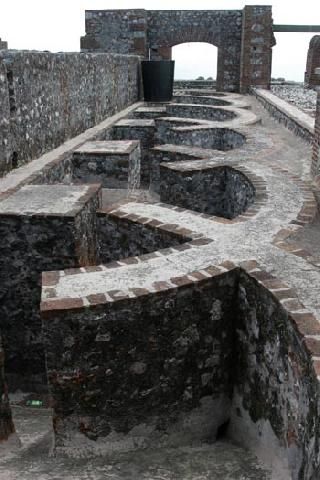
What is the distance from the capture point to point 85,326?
302 cm

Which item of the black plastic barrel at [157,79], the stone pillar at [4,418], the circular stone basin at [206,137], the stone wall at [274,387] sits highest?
the black plastic barrel at [157,79]

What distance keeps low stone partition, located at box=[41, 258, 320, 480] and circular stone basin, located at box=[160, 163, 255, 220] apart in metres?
3.46

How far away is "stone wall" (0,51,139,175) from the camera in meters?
6.43

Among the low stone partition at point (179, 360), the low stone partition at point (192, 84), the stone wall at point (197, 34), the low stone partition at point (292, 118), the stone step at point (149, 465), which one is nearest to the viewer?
the low stone partition at point (179, 360)

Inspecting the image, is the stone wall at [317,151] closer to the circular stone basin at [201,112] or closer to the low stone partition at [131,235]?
the low stone partition at [131,235]

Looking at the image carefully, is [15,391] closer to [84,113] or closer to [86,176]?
[86,176]

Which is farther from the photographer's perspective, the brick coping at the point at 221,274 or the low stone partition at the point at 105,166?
the low stone partition at the point at 105,166

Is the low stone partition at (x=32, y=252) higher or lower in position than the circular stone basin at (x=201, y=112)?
lower

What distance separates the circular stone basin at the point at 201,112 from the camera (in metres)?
13.6

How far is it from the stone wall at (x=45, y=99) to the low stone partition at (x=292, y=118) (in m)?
4.10

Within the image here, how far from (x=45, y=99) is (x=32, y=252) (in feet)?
11.4

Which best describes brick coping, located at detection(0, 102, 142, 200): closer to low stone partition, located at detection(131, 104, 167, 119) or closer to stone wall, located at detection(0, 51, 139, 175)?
stone wall, located at detection(0, 51, 139, 175)

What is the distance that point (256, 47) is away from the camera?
63.1 ft

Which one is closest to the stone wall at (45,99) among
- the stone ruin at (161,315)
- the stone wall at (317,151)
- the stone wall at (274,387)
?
the stone ruin at (161,315)
